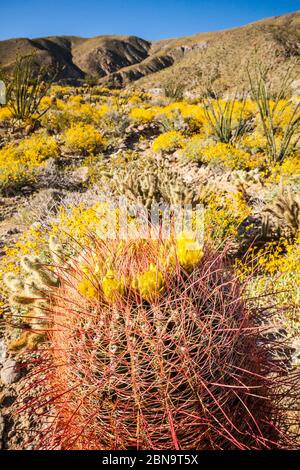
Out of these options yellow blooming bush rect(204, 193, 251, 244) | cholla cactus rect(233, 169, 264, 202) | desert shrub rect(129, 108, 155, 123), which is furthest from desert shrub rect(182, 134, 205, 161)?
desert shrub rect(129, 108, 155, 123)

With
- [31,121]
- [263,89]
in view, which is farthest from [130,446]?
[31,121]

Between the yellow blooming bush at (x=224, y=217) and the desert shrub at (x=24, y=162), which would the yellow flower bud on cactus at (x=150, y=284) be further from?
the desert shrub at (x=24, y=162)

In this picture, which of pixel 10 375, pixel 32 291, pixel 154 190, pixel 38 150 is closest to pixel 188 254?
pixel 32 291

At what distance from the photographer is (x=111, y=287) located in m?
1.25

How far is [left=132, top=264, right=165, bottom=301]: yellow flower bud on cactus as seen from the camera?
4.09 feet

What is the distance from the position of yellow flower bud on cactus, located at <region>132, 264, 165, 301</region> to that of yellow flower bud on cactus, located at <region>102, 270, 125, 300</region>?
6cm

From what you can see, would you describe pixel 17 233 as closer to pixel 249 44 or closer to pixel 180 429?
pixel 180 429

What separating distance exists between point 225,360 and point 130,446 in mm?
558

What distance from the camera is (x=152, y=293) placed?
125 centimetres

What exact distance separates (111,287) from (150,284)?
17 centimetres

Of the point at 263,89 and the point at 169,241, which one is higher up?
the point at 263,89

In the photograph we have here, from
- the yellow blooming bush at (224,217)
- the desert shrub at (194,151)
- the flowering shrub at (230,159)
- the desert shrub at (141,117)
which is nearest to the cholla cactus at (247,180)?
the yellow blooming bush at (224,217)

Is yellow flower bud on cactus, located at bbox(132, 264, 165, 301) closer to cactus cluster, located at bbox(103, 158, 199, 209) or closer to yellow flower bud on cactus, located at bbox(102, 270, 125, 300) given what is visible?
yellow flower bud on cactus, located at bbox(102, 270, 125, 300)

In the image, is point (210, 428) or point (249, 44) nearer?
point (210, 428)
